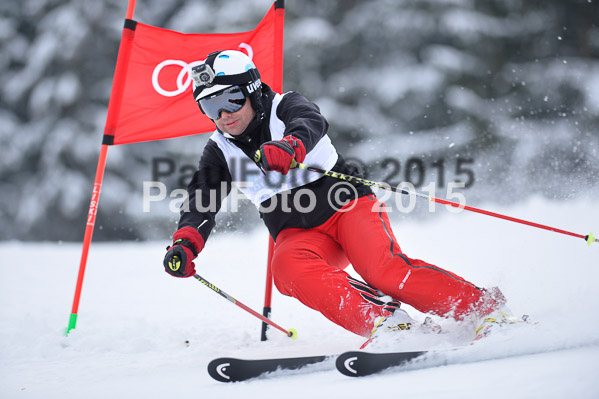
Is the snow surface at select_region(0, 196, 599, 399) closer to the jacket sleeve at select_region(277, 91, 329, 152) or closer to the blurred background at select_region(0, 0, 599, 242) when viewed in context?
the jacket sleeve at select_region(277, 91, 329, 152)

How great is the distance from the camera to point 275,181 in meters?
2.65

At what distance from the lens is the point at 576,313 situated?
2.42m

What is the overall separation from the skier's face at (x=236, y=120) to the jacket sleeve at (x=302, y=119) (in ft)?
0.50

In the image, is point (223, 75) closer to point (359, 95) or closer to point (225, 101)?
point (225, 101)

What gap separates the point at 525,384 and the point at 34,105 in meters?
9.14

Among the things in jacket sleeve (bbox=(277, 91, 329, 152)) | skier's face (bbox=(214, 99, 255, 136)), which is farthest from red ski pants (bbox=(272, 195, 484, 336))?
skier's face (bbox=(214, 99, 255, 136))

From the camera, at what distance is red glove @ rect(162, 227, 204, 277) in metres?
2.45

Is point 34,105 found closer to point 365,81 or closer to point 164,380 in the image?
point 365,81

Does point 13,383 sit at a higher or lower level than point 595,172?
lower

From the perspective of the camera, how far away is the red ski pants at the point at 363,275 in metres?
2.28

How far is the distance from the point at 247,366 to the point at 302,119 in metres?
1.07

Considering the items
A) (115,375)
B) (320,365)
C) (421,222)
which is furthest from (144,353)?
(421,222)

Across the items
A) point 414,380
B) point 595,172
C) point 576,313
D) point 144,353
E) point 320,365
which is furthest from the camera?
point 595,172

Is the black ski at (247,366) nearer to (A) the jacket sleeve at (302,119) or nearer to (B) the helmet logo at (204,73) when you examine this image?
(A) the jacket sleeve at (302,119)
